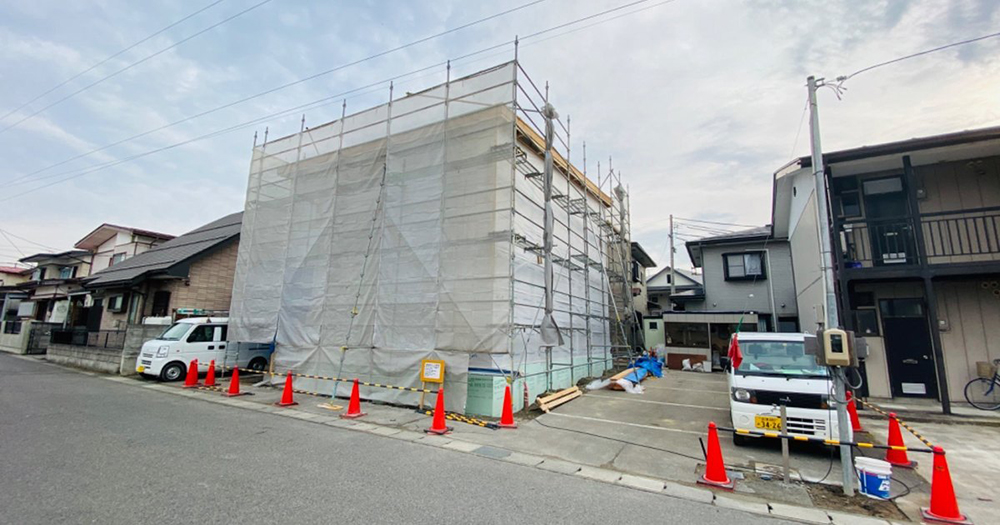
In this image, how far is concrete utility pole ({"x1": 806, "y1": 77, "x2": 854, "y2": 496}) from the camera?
14.1 ft

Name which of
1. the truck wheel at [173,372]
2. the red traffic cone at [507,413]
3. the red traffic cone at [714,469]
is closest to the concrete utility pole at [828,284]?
the red traffic cone at [714,469]

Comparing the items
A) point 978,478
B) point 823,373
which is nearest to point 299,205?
point 823,373

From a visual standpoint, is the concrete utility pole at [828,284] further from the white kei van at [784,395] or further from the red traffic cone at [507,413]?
the red traffic cone at [507,413]

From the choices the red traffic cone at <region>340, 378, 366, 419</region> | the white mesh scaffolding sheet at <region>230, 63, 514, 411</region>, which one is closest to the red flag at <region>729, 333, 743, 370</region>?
the white mesh scaffolding sheet at <region>230, 63, 514, 411</region>

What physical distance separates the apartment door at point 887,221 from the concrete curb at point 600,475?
869 centimetres

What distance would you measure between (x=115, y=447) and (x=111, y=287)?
48.6ft

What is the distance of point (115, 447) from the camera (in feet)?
A: 17.0

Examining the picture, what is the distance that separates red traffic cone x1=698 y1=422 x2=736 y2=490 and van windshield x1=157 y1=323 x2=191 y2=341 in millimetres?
13522

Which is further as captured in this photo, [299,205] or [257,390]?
[299,205]

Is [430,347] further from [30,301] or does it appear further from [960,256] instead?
[30,301]

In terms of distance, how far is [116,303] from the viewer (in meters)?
16.2

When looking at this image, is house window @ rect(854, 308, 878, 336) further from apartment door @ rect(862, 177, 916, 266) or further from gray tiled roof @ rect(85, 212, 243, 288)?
gray tiled roof @ rect(85, 212, 243, 288)

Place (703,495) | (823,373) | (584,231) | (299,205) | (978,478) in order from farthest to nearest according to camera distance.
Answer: (584,231)
(299,205)
(823,373)
(978,478)
(703,495)

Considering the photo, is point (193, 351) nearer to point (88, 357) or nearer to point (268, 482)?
point (88, 357)
